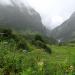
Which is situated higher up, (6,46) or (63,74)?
(6,46)

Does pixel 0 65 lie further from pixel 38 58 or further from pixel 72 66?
pixel 72 66

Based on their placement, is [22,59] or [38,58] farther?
[22,59]

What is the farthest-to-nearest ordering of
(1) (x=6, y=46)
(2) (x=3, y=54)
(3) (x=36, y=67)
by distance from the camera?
(1) (x=6, y=46), (2) (x=3, y=54), (3) (x=36, y=67)

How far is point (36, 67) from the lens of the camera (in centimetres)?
961

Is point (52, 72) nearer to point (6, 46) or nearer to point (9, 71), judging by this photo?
point (9, 71)

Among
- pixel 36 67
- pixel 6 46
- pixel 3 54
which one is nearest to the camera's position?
pixel 36 67

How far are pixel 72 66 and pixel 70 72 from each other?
0.41m

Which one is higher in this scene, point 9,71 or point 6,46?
point 6,46

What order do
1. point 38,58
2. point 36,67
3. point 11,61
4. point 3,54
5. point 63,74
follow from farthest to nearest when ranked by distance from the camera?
point 3,54, point 11,61, point 38,58, point 36,67, point 63,74

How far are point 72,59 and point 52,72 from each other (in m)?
1.14

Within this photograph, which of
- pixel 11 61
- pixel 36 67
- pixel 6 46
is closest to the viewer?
pixel 36 67

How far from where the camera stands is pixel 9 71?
A: 10898 millimetres

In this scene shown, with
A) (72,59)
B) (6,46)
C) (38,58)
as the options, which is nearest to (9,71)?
(38,58)

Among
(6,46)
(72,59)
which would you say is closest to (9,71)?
(72,59)
